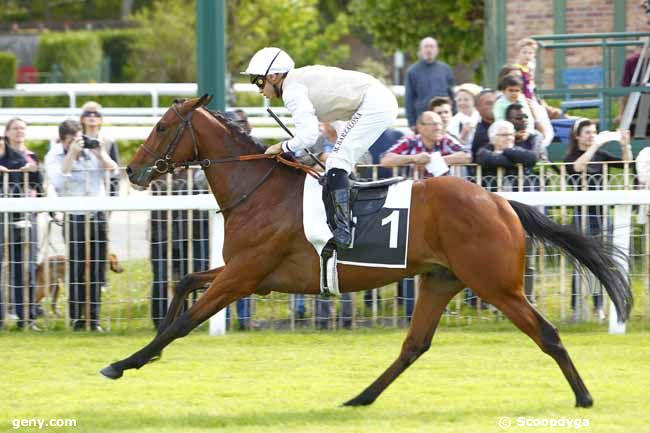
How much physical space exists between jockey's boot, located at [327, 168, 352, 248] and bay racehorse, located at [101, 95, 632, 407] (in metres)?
0.19

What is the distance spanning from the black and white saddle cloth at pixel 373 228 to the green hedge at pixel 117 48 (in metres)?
31.3

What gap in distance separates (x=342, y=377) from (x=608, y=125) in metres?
6.40

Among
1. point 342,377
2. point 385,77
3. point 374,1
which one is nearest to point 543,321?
point 342,377

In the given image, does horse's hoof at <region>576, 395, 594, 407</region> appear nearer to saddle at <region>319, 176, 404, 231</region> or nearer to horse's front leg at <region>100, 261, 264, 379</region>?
saddle at <region>319, 176, 404, 231</region>

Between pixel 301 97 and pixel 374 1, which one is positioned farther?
pixel 374 1

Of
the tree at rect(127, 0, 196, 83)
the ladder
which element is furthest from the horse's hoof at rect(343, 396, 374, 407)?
the tree at rect(127, 0, 196, 83)

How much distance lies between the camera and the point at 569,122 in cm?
1236

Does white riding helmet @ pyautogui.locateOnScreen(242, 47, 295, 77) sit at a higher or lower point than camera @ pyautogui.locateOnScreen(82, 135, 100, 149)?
higher

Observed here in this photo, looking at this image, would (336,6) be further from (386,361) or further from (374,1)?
(386,361)

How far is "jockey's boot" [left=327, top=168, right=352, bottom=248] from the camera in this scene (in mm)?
6836


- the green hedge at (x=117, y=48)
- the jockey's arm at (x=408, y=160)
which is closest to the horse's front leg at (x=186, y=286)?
the jockey's arm at (x=408, y=160)
